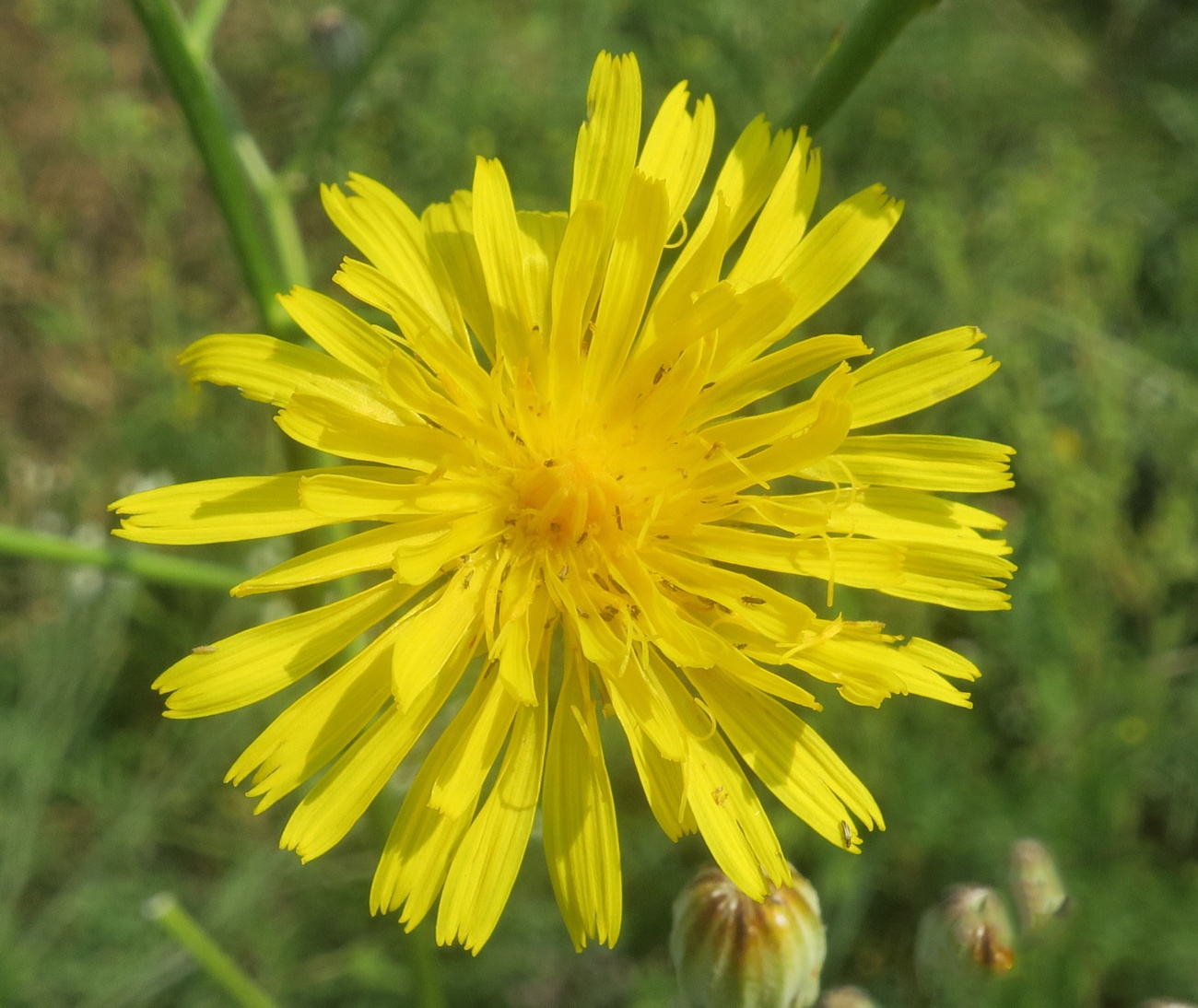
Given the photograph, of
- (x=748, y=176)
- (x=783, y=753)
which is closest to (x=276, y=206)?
(x=748, y=176)

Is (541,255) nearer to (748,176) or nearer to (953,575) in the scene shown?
(748,176)

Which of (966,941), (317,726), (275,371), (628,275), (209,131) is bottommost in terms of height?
(966,941)

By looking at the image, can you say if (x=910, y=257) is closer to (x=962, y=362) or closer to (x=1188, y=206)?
(x=1188, y=206)

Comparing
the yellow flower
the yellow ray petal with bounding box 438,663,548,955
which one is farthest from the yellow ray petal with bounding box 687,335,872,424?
the yellow ray petal with bounding box 438,663,548,955

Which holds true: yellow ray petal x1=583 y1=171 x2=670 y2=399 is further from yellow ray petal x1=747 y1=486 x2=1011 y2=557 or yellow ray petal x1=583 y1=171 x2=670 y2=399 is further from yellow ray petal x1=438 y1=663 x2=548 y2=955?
yellow ray petal x1=438 y1=663 x2=548 y2=955

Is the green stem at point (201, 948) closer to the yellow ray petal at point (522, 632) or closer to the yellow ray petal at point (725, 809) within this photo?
the yellow ray petal at point (522, 632)

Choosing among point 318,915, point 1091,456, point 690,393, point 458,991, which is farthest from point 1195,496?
point 318,915
